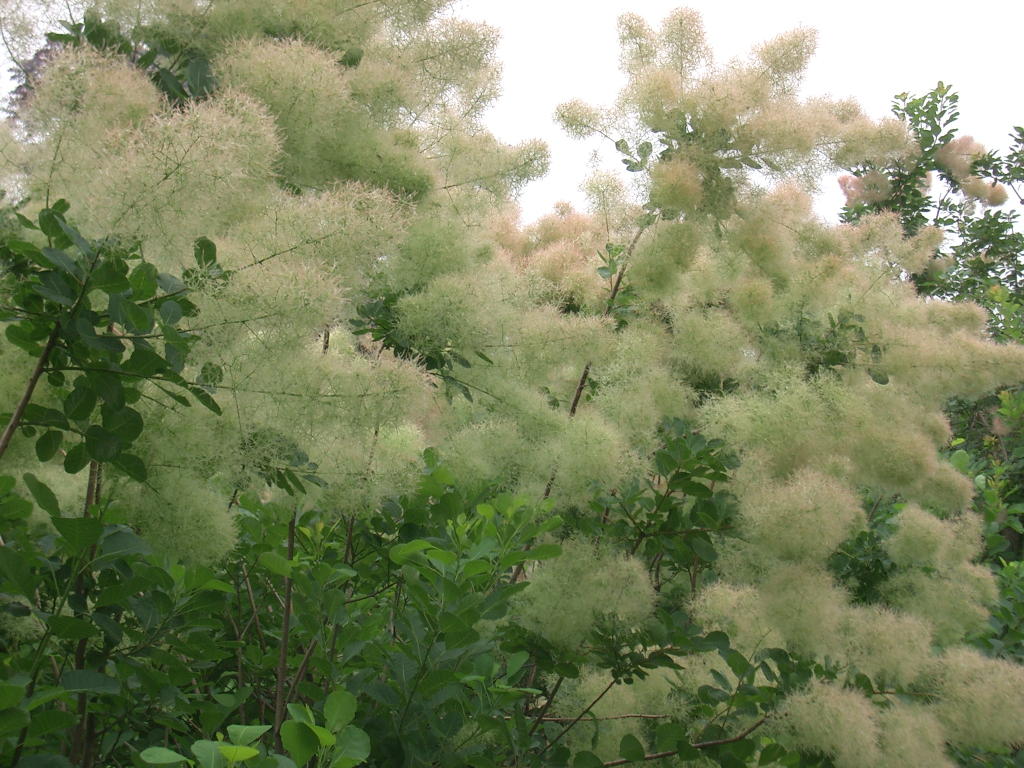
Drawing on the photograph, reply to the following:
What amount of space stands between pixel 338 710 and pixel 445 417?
1.20 meters

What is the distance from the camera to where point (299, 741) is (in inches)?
46.5

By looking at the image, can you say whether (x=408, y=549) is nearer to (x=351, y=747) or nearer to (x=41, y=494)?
(x=351, y=747)

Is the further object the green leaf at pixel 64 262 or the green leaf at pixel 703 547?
the green leaf at pixel 703 547

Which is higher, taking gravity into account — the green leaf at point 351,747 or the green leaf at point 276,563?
the green leaf at point 276,563

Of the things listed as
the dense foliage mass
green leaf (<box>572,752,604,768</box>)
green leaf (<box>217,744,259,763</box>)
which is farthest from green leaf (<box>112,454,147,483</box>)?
green leaf (<box>572,752,604,768</box>)

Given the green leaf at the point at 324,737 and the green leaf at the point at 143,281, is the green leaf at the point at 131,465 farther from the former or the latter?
the green leaf at the point at 324,737

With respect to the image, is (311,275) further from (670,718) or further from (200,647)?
(670,718)

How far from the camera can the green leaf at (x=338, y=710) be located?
49.0 inches

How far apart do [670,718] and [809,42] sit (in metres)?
1.85

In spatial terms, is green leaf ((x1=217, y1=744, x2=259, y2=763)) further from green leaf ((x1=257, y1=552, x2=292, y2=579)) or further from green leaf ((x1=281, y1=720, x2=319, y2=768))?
green leaf ((x1=257, y1=552, x2=292, y2=579))

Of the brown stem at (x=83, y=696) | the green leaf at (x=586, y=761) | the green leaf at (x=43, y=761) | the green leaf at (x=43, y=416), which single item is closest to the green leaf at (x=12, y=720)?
the green leaf at (x=43, y=761)

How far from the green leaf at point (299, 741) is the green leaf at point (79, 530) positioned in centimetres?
50

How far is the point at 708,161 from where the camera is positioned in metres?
2.40

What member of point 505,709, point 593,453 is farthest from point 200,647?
point 593,453
